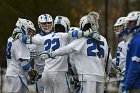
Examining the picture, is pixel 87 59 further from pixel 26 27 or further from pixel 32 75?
pixel 26 27

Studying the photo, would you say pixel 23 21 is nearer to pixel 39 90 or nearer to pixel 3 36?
pixel 39 90

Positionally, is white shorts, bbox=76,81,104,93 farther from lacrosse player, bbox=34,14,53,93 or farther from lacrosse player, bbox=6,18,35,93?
lacrosse player, bbox=34,14,53,93

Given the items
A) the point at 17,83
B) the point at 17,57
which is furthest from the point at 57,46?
the point at 17,83

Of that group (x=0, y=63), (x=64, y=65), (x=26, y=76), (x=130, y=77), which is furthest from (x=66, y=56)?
(x=0, y=63)

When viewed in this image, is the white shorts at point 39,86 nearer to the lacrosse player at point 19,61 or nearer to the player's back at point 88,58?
the lacrosse player at point 19,61

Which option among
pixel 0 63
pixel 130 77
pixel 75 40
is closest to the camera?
pixel 130 77

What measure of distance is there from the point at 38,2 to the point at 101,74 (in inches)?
501

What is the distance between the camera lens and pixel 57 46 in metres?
18.8

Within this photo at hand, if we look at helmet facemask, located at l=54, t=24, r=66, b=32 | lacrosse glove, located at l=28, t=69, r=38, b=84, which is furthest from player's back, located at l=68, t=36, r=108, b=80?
lacrosse glove, located at l=28, t=69, r=38, b=84

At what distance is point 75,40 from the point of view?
713 inches

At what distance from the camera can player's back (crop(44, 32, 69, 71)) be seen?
61.6ft

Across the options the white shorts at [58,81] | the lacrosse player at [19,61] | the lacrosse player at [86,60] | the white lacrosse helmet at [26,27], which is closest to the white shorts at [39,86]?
the lacrosse player at [19,61]

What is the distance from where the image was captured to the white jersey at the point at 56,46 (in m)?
18.8

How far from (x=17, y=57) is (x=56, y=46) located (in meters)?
1.49
